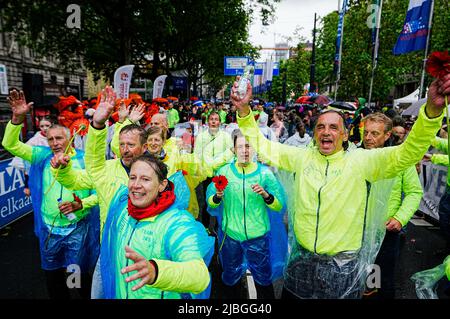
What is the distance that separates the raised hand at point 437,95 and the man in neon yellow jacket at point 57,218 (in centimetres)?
277

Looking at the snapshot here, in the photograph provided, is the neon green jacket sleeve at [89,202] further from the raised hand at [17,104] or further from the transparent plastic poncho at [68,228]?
the raised hand at [17,104]

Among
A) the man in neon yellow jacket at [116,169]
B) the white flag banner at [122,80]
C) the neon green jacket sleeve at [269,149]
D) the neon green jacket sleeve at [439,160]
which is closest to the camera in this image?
the neon green jacket sleeve at [269,149]

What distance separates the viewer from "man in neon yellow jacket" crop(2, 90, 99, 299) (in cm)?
313

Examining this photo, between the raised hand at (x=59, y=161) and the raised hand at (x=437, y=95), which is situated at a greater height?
the raised hand at (x=437, y=95)

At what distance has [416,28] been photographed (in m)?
10.6

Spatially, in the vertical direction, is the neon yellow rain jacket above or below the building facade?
below

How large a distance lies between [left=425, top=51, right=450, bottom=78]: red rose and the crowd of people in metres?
0.05

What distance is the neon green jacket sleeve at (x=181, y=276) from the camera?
148 centimetres

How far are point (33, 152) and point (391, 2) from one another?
23774mm

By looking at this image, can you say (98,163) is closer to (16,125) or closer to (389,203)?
(16,125)

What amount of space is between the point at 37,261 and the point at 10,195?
1.92 metres

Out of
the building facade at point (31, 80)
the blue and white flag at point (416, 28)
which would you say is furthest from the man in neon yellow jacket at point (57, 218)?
the blue and white flag at point (416, 28)

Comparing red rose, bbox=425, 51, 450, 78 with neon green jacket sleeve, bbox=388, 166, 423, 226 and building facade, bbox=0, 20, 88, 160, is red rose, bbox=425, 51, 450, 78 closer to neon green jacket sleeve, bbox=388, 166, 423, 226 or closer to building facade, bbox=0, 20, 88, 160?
neon green jacket sleeve, bbox=388, 166, 423, 226

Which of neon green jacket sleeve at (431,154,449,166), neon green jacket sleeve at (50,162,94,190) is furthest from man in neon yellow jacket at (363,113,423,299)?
neon green jacket sleeve at (50,162,94,190)
